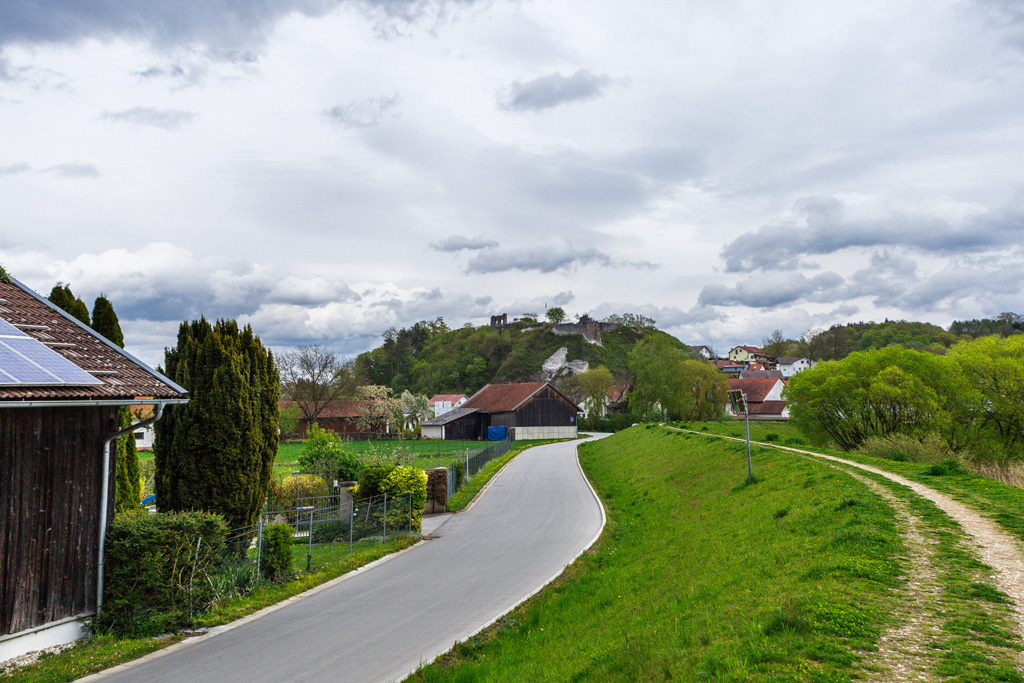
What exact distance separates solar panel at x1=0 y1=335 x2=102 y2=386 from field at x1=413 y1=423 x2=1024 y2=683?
615 cm

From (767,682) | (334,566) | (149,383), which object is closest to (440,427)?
(334,566)

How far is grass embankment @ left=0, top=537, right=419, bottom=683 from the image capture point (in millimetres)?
7898

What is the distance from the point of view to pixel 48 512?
8.73 metres

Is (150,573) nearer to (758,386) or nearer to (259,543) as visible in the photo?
(259,543)

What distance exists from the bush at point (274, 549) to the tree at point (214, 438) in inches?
24.9

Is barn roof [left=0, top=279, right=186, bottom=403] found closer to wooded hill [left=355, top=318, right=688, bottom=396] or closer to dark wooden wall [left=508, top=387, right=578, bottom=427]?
dark wooden wall [left=508, top=387, right=578, bottom=427]

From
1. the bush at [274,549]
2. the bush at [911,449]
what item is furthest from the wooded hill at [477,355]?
the bush at [274,549]

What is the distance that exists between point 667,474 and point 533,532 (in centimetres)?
1067

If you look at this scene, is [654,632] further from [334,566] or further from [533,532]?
[533,532]

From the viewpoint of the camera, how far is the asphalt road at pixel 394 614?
27.6ft

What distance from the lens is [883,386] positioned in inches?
1287

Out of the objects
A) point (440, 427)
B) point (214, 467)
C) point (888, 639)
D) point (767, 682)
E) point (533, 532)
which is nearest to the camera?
point (767, 682)

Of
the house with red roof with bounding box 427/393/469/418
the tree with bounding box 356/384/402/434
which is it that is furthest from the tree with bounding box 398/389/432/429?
the house with red roof with bounding box 427/393/469/418

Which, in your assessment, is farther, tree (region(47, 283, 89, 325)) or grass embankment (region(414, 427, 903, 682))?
tree (region(47, 283, 89, 325))
